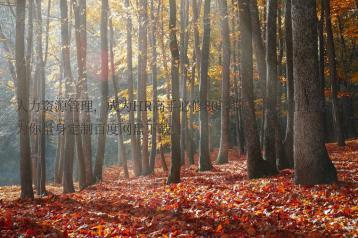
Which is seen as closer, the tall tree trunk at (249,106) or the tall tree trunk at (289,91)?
the tall tree trunk at (249,106)

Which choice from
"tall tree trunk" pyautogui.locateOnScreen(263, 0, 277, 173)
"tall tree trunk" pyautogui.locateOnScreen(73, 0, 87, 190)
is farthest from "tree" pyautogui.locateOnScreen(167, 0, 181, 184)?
"tall tree trunk" pyautogui.locateOnScreen(73, 0, 87, 190)

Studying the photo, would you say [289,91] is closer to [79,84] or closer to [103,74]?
[103,74]

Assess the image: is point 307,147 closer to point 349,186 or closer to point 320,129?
point 320,129

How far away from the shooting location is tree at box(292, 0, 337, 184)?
338 inches

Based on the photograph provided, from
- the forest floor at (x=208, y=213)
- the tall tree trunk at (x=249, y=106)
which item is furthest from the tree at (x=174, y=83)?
the tall tree trunk at (x=249, y=106)

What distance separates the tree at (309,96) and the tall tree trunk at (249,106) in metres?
2.68

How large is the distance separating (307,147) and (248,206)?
6.88 feet

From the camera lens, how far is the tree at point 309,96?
8594mm

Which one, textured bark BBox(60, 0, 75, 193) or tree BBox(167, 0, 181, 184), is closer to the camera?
tree BBox(167, 0, 181, 184)

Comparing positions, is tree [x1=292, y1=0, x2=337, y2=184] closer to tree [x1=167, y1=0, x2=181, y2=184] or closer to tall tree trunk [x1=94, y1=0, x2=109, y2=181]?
tree [x1=167, y1=0, x2=181, y2=184]

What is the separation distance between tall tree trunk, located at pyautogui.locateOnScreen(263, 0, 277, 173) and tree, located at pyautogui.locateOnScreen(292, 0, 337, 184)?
10.2 ft

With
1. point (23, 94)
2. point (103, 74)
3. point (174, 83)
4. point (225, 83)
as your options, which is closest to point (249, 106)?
point (174, 83)

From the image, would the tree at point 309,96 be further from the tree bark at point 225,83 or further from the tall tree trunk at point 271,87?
the tree bark at point 225,83

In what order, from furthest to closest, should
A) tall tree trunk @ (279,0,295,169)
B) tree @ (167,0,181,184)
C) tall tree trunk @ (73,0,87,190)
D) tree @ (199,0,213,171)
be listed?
tree @ (199,0,213,171), tall tree trunk @ (73,0,87,190), tall tree trunk @ (279,0,295,169), tree @ (167,0,181,184)
